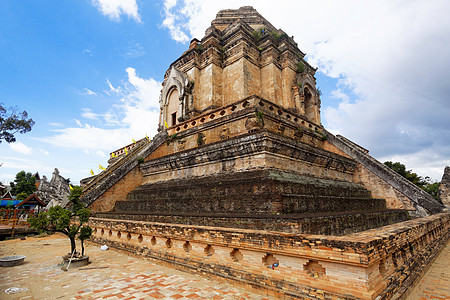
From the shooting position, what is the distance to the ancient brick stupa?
12.0 feet

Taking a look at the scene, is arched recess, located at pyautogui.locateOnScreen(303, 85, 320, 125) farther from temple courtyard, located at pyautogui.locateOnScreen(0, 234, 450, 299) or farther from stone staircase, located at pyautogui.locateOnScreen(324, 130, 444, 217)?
temple courtyard, located at pyautogui.locateOnScreen(0, 234, 450, 299)

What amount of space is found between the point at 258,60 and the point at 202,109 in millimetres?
4193

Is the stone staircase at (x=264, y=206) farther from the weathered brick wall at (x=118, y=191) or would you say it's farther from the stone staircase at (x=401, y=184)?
the weathered brick wall at (x=118, y=191)

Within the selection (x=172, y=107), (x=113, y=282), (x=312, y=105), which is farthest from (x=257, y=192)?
(x=312, y=105)

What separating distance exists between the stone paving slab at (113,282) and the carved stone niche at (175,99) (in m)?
8.81

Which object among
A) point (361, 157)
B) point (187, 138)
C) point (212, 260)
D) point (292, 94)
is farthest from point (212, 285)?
point (292, 94)

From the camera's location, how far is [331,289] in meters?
3.31

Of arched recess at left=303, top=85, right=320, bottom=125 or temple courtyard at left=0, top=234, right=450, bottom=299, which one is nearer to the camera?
temple courtyard at left=0, top=234, right=450, bottom=299

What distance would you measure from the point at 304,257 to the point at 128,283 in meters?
3.22

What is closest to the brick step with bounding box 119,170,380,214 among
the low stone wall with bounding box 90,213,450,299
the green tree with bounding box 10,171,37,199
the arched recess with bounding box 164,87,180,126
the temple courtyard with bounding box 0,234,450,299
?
the low stone wall with bounding box 90,213,450,299

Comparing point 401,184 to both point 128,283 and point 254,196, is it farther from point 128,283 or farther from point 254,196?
point 128,283

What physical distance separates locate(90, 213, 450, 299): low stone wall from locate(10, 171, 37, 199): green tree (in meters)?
38.7

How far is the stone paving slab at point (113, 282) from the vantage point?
4.01m

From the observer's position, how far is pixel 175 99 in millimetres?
14867
